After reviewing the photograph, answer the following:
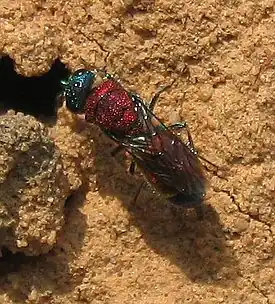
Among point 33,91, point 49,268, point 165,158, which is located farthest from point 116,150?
point 49,268

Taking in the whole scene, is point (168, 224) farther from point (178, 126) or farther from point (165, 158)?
point (178, 126)

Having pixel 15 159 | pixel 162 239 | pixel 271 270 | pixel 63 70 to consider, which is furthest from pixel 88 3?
pixel 271 270

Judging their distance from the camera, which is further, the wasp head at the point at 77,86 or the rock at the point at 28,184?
the wasp head at the point at 77,86

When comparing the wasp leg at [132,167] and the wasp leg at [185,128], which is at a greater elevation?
the wasp leg at [185,128]

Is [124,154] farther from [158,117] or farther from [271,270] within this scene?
[271,270]

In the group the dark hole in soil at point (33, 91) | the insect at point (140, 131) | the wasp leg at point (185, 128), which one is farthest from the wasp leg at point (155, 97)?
the dark hole in soil at point (33, 91)

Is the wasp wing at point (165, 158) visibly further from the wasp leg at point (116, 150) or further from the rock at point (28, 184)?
the rock at point (28, 184)
